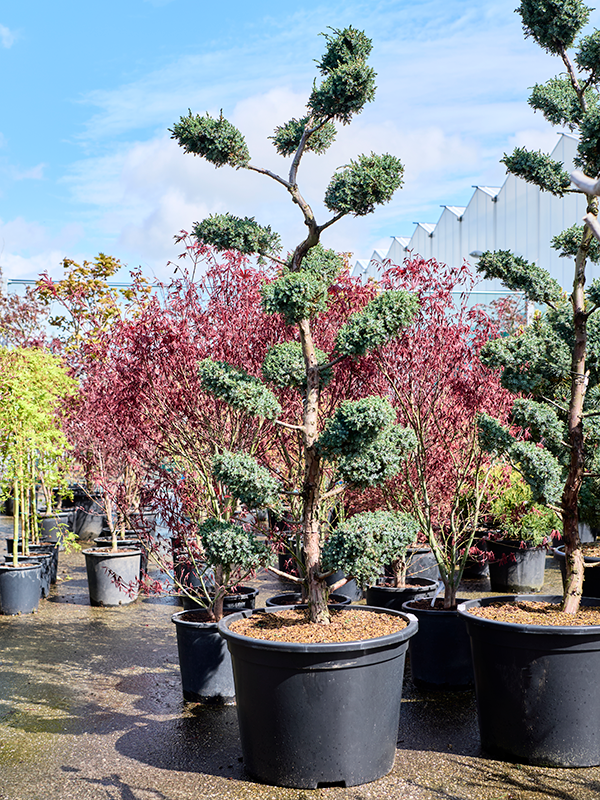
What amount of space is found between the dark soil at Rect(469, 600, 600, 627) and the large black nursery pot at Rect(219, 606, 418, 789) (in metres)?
0.69

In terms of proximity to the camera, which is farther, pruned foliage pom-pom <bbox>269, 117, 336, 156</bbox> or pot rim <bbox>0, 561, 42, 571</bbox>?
pot rim <bbox>0, 561, 42, 571</bbox>

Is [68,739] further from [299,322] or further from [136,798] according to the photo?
[299,322]

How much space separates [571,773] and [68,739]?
2266mm

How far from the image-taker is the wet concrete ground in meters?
2.85

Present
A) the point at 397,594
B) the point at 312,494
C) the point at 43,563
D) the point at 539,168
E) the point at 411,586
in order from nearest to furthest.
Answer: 1. the point at 312,494
2. the point at 539,168
3. the point at 397,594
4. the point at 411,586
5. the point at 43,563

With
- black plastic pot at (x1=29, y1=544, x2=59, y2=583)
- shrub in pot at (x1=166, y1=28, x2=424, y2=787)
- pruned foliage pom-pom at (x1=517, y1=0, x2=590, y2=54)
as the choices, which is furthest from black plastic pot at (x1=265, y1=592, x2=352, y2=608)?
black plastic pot at (x1=29, y1=544, x2=59, y2=583)

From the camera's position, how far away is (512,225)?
1716 cm

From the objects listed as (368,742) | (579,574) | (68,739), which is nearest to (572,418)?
(579,574)

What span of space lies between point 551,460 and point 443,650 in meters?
1.46

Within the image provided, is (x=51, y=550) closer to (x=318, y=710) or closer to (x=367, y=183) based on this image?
(x=318, y=710)

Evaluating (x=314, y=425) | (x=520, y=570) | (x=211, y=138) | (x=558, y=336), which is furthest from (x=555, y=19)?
(x=520, y=570)

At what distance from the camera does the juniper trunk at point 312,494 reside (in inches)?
129

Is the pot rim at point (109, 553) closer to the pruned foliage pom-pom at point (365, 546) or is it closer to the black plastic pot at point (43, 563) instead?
the black plastic pot at point (43, 563)

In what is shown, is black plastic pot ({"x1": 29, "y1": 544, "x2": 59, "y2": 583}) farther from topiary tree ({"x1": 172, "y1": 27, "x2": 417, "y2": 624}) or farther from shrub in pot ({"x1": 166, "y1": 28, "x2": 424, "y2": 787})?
topiary tree ({"x1": 172, "y1": 27, "x2": 417, "y2": 624})
